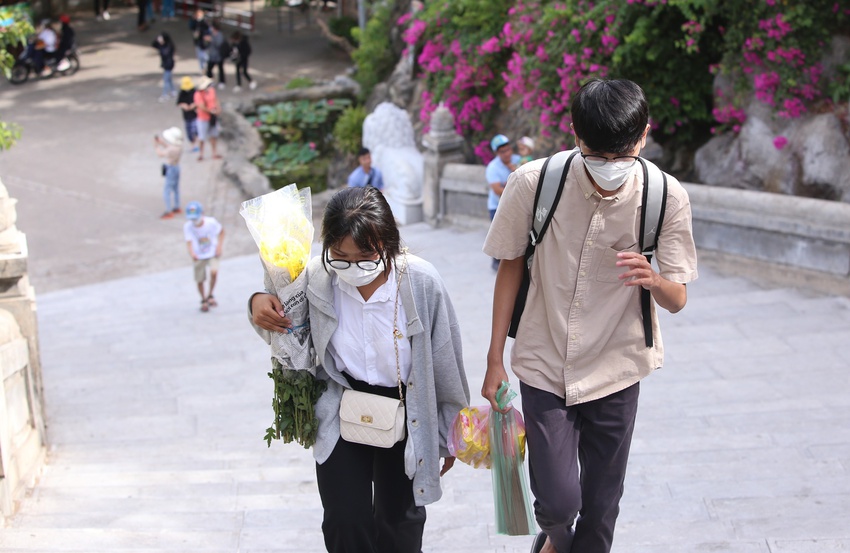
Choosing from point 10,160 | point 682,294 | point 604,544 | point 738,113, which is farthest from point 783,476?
point 10,160

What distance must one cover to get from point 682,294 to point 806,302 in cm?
469

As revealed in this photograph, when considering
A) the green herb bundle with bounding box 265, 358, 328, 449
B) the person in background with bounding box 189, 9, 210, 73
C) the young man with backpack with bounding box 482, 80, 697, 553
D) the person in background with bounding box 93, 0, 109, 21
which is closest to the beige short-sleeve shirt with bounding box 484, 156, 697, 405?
the young man with backpack with bounding box 482, 80, 697, 553

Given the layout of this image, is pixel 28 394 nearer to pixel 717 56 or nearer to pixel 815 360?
pixel 815 360

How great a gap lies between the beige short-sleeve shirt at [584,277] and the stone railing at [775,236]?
15.5 ft

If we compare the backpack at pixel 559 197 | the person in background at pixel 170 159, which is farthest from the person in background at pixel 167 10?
the backpack at pixel 559 197

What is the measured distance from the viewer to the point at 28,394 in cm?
567

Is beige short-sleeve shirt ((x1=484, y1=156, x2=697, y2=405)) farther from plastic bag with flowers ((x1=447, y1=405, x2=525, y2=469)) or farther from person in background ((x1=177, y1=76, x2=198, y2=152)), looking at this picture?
person in background ((x1=177, y1=76, x2=198, y2=152))

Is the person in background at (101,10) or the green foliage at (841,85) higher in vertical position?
the green foliage at (841,85)

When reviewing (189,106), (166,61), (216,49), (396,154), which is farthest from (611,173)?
(166,61)

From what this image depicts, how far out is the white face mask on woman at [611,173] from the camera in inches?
116

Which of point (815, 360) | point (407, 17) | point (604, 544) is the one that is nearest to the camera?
point (604, 544)

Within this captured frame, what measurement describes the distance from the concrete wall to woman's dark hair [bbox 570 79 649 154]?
4.98 meters

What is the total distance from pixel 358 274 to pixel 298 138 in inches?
620

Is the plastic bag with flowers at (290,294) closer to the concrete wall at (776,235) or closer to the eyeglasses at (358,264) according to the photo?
the eyeglasses at (358,264)
